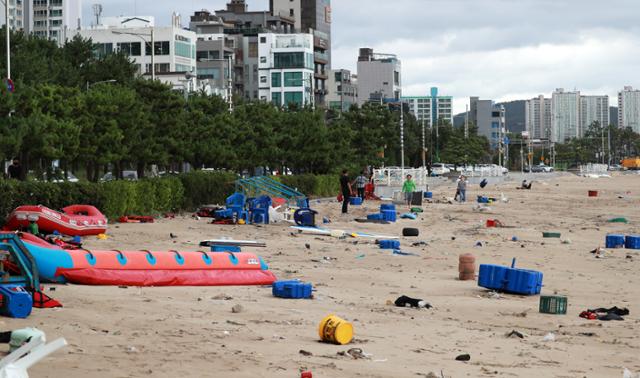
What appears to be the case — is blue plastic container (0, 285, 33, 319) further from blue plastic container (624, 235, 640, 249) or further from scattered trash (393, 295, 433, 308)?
blue plastic container (624, 235, 640, 249)

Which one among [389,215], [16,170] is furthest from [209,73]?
[16,170]

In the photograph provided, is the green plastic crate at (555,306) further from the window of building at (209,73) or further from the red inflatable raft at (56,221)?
the window of building at (209,73)

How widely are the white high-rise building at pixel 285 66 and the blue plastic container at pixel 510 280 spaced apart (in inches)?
4716

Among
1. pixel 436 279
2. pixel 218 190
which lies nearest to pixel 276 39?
pixel 218 190

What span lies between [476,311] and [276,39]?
4954 inches

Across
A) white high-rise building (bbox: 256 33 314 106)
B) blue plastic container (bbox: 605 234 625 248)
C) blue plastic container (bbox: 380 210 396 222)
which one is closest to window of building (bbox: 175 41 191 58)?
white high-rise building (bbox: 256 33 314 106)

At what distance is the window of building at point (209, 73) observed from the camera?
136 m

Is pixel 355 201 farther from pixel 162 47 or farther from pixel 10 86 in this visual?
pixel 162 47

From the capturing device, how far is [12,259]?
49.2 feet

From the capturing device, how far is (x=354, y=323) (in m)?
14.6

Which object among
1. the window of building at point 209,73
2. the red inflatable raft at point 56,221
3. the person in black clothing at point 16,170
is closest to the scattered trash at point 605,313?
the red inflatable raft at point 56,221

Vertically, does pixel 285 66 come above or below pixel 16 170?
above

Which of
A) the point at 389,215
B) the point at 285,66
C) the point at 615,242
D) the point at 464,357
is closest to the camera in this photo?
the point at 464,357

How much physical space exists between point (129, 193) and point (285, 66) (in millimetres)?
105594
